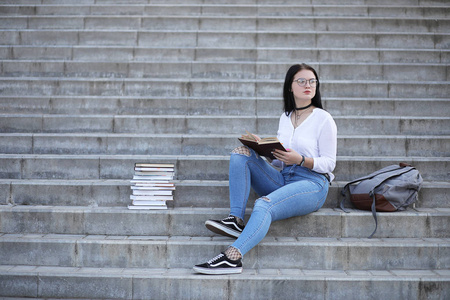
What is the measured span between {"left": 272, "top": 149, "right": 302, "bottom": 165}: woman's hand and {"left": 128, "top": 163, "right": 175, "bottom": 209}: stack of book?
1.01 metres

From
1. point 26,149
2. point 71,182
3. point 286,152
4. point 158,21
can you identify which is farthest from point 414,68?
point 26,149

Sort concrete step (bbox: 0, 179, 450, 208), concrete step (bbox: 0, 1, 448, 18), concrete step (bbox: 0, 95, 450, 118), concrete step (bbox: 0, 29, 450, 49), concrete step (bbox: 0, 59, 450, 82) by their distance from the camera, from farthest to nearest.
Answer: concrete step (bbox: 0, 1, 448, 18), concrete step (bbox: 0, 29, 450, 49), concrete step (bbox: 0, 59, 450, 82), concrete step (bbox: 0, 95, 450, 118), concrete step (bbox: 0, 179, 450, 208)

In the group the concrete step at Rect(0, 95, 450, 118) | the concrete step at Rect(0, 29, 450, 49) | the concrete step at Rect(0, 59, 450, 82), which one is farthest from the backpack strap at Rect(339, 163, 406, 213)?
the concrete step at Rect(0, 29, 450, 49)

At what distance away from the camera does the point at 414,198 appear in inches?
155

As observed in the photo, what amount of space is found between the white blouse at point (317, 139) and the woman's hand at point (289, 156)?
0.15 metres

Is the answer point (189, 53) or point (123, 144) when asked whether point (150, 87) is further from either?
point (123, 144)

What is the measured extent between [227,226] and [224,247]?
0.60 ft

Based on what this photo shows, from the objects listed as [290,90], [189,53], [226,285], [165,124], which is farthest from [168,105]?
[226,285]

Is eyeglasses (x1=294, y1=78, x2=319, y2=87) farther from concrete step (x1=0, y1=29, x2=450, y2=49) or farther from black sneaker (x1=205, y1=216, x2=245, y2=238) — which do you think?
concrete step (x1=0, y1=29, x2=450, y2=49)

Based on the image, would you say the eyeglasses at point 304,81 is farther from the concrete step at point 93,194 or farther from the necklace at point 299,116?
the concrete step at point 93,194

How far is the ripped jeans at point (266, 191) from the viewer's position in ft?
11.1

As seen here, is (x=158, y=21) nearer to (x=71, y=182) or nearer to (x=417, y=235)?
(x=71, y=182)

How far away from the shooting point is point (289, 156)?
358cm

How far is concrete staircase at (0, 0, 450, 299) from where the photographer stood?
11.6ft
